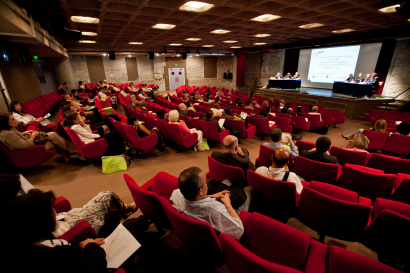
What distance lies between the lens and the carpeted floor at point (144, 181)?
71.4 inches

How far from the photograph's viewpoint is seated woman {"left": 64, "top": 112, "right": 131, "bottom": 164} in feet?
11.8

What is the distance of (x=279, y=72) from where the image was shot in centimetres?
1460

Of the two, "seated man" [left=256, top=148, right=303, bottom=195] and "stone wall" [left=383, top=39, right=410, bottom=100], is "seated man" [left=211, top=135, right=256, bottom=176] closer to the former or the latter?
"seated man" [left=256, top=148, right=303, bottom=195]

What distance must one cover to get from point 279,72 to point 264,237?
15.5 m

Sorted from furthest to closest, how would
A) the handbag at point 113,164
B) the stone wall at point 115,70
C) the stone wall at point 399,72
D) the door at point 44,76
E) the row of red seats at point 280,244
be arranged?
the stone wall at point 115,70 → the door at point 44,76 → the stone wall at point 399,72 → the handbag at point 113,164 → the row of red seats at point 280,244

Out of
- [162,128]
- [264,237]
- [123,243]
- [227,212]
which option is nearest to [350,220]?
[264,237]

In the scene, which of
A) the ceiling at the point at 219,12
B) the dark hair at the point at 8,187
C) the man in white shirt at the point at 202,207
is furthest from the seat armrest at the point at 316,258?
the ceiling at the point at 219,12

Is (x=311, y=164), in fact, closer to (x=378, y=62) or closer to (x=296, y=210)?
(x=296, y=210)

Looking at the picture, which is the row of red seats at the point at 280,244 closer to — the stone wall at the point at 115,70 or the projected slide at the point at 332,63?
the projected slide at the point at 332,63

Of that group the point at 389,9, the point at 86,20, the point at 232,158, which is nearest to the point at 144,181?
the point at 232,158

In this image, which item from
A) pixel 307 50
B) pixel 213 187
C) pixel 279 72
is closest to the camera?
pixel 213 187

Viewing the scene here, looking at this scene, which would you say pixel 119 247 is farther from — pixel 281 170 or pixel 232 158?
pixel 281 170

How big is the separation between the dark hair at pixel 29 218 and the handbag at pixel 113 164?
2694 mm

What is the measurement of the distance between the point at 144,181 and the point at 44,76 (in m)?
14.5
